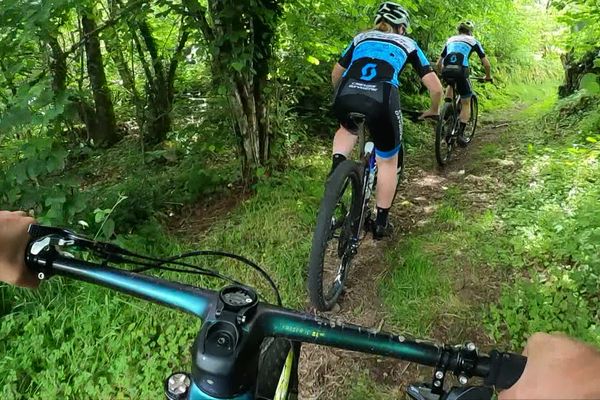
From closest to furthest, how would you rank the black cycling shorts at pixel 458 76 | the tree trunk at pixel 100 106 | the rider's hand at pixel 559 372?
1. the rider's hand at pixel 559 372
2. the tree trunk at pixel 100 106
3. the black cycling shorts at pixel 458 76

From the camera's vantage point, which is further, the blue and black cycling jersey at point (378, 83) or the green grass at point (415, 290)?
the blue and black cycling jersey at point (378, 83)

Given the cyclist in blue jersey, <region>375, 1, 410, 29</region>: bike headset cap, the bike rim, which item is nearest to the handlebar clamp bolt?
the bike rim

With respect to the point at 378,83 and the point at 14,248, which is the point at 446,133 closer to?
the point at 378,83

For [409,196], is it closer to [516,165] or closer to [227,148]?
[516,165]

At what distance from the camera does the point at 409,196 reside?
562cm

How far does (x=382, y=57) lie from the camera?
3811mm

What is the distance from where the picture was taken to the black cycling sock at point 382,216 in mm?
4324

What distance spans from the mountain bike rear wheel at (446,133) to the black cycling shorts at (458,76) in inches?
14.8

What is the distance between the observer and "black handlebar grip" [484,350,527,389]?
0.99m

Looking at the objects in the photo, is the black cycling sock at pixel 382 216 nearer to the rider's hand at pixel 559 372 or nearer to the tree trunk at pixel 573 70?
the rider's hand at pixel 559 372

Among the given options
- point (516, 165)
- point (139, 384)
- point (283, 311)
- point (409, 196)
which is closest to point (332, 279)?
point (139, 384)

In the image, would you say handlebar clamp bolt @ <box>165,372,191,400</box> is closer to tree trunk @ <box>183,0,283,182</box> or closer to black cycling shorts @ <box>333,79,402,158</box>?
black cycling shorts @ <box>333,79,402,158</box>

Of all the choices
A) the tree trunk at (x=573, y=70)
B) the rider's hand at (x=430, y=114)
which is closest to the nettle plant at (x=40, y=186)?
the rider's hand at (x=430, y=114)

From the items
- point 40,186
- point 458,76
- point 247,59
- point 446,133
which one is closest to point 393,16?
point 247,59
